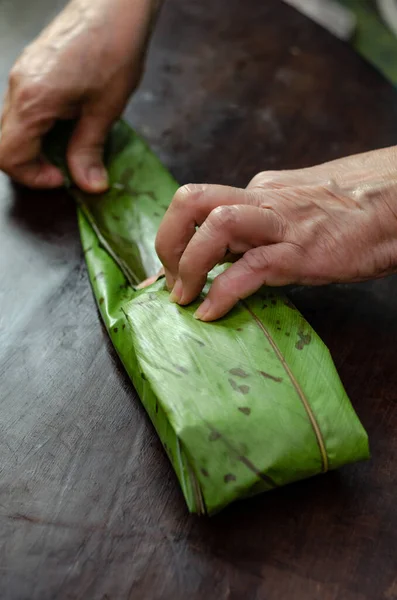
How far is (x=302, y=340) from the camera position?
0.98 m

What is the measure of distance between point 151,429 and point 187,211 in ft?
1.19

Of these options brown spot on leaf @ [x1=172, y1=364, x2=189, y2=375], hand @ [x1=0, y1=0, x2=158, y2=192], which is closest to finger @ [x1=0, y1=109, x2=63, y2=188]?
hand @ [x1=0, y1=0, x2=158, y2=192]

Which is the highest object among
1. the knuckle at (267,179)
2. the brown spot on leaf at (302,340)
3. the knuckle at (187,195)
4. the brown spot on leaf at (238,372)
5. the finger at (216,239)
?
the knuckle at (187,195)

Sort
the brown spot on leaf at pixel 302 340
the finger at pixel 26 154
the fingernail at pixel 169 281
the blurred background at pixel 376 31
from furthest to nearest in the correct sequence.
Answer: the blurred background at pixel 376 31 → the finger at pixel 26 154 → the fingernail at pixel 169 281 → the brown spot on leaf at pixel 302 340

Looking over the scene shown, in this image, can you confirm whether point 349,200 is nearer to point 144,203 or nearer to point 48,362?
point 144,203

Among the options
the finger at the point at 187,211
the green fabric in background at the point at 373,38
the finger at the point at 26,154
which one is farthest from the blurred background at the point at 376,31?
the finger at the point at 187,211

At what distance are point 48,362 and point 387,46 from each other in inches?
A: 99.5

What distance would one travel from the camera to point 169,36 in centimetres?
177

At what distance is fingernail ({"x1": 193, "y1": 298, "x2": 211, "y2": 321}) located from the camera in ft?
3.30

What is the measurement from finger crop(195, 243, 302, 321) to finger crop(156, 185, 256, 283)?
0.10 metres

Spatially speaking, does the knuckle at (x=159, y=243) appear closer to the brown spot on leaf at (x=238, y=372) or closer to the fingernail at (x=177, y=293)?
the fingernail at (x=177, y=293)

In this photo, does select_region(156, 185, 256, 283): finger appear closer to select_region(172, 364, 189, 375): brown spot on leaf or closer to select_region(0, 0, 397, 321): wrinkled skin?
select_region(0, 0, 397, 321): wrinkled skin

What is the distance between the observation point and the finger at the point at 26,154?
4.43 feet

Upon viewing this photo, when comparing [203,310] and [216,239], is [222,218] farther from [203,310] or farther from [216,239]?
[203,310]
